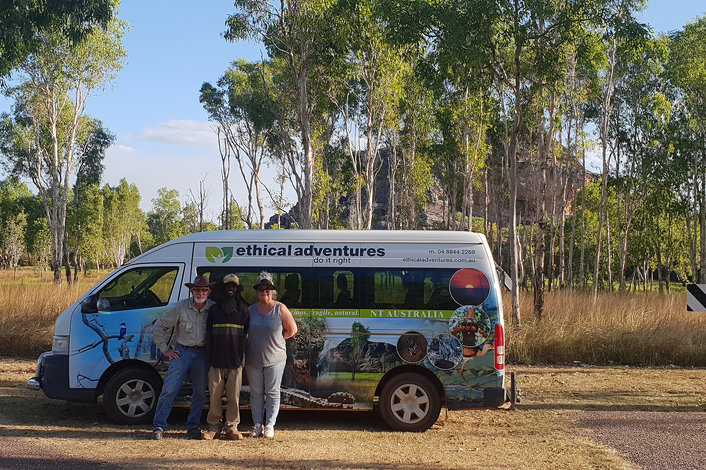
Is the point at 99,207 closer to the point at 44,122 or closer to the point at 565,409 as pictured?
the point at 44,122

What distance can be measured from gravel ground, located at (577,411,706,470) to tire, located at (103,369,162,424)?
523 cm

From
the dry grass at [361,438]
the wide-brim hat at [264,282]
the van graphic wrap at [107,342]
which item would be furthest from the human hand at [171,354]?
the wide-brim hat at [264,282]

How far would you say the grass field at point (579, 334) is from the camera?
13.6 metres

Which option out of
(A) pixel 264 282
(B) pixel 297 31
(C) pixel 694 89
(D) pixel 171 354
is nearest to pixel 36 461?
(D) pixel 171 354

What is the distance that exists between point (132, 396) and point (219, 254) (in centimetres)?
199

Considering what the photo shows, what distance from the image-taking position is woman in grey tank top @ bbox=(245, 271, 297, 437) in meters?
7.56

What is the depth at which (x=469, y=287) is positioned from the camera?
8031 mm

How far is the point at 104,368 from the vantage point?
817cm

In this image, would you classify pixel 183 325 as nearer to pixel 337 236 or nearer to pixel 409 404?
pixel 337 236

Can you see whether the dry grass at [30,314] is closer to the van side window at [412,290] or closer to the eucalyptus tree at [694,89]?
the van side window at [412,290]

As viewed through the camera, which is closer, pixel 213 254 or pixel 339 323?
pixel 339 323

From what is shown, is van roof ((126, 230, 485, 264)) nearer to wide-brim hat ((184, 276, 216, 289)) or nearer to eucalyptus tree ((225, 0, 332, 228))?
wide-brim hat ((184, 276, 216, 289))

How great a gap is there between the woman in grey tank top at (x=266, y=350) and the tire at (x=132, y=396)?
1353mm

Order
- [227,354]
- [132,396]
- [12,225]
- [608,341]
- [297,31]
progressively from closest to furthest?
[227,354] < [132,396] < [608,341] < [297,31] < [12,225]
